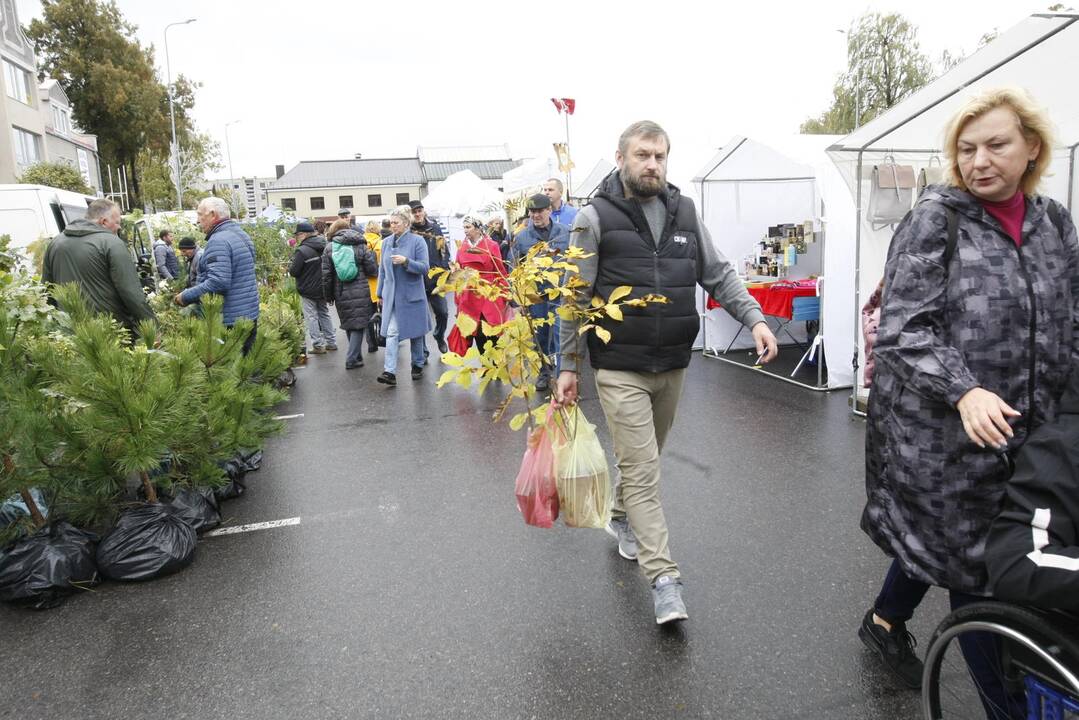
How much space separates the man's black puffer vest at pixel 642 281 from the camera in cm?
303

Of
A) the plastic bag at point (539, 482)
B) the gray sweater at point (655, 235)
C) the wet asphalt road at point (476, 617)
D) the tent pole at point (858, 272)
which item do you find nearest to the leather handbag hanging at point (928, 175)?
the tent pole at point (858, 272)

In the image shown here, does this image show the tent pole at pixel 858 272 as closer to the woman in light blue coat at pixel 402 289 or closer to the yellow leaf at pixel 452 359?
the yellow leaf at pixel 452 359

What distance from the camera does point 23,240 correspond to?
32.4ft

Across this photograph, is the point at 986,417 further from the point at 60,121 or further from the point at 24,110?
the point at 60,121

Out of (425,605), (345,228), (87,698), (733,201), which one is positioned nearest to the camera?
(87,698)

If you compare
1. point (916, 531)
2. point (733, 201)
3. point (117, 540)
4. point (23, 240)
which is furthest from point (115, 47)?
point (916, 531)

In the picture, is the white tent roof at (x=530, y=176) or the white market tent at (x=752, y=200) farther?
the white tent roof at (x=530, y=176)

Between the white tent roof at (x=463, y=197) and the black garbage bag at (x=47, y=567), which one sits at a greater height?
the white tent roof at (x=463, y=197)

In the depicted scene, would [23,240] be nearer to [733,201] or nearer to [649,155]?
[733,201]

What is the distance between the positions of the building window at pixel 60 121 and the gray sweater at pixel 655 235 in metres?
46.1

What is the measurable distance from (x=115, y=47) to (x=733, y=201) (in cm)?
4485

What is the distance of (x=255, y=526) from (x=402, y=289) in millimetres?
4298

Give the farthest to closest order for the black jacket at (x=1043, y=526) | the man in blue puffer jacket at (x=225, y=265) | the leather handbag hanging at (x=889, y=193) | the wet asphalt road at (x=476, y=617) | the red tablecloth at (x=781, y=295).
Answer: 1. the red tablecloth at (x=781, y=295)
2. the man in blue puffer jacket at (x=225, y=265)
3. the leather handbag hanging at (x=889, y=193)
4. the wet asphalt road at (x=476, y=617)
5. the black jacket at (x=1043, y=526)

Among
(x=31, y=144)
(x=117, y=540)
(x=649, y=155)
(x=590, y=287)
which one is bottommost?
(x=117, y=540)
